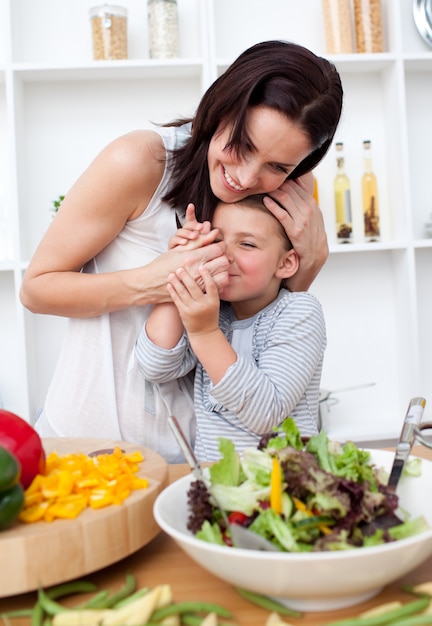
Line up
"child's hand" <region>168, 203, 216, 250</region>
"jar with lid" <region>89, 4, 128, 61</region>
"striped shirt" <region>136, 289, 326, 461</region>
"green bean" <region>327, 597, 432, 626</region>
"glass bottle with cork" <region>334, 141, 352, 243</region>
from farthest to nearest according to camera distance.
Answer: "glass bottle with cork" <region>334, 141, 352, 243</region> < "jar with lid" <region>89, 4, 128, 61</region> < "child's hand" <region>168, 203, 216, 250</region> < "striped shirt" <region>136, 289, 326, 461</region> < "green bean" <region>327, 597, 432, 626</region>

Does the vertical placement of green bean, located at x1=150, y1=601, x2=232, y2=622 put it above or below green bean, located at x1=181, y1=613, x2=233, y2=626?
above

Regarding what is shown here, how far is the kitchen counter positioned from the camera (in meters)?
0.67

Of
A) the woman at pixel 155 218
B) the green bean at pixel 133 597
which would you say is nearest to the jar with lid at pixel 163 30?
the woman at pixel 155 218

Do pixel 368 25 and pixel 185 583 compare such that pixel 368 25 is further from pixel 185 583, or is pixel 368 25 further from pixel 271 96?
pixel 185 583

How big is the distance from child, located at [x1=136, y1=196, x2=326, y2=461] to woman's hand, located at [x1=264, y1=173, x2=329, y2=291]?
0.02m

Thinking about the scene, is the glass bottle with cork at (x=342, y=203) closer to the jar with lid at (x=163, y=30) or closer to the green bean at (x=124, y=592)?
the jar with lid at (x=163, y=30)

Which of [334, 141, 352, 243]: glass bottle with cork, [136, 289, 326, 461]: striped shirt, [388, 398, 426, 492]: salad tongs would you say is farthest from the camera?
[334, 141, 352, 243]: glass bottle with cork

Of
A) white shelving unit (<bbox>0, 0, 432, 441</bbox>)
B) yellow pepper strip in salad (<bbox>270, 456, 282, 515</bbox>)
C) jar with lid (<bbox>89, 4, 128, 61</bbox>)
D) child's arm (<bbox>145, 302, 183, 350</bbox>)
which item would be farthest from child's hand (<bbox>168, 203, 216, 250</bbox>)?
jar with lid (<bbox>89, 4, 128, 61</bbox>)

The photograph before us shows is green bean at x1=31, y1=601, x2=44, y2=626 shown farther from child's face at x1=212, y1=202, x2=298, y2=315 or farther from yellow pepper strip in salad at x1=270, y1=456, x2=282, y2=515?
child's face at x1=212, y1=202, x2=298, y2=315

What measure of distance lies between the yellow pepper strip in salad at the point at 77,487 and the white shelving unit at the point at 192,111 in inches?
66.6

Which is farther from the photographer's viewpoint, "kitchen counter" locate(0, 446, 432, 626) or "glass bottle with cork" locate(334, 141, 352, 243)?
"glass bottle with cork" locate(334, 141, 352, 243)

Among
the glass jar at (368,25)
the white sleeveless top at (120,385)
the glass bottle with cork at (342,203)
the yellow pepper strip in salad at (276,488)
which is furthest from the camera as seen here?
the glass bottle with cork at (342,203)

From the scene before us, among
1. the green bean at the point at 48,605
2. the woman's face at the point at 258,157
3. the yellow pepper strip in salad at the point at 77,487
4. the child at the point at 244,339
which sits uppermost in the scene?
the woman's face at the point at 258,157

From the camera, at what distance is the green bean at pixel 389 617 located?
60 cm
